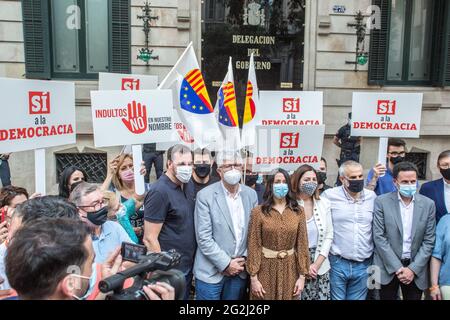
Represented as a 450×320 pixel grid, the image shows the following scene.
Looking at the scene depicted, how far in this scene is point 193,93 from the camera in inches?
201

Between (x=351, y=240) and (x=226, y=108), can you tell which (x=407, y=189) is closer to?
(x=351, y=240)

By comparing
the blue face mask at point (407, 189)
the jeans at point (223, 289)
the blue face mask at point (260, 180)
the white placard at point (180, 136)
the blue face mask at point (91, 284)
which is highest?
the white placard at point (180, 136)

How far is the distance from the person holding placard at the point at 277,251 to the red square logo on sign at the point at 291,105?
185 centimetres

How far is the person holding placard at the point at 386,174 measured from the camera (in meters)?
4.40

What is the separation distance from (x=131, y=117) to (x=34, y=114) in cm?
90

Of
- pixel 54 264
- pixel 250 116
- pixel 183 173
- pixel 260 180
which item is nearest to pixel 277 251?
pixel 183 173

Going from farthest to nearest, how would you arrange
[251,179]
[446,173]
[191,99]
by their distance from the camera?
[191,99], [251,179], [446,173]

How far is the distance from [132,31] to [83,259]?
302 inches

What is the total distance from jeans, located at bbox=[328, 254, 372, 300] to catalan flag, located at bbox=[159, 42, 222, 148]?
209cm

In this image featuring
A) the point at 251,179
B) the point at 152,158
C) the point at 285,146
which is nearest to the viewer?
the point at 285,146

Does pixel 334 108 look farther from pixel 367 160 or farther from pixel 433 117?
pixel 433 117

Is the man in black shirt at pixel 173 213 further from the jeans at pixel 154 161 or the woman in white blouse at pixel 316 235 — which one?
the jeans at pixel 154 161

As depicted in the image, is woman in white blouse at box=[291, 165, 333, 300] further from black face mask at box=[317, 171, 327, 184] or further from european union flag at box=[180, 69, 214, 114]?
european union flag at box=[180, 69, 214, 114]

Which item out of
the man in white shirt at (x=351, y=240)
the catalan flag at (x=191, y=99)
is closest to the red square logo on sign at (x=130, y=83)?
the catalan flag at (x=191, y=99)
